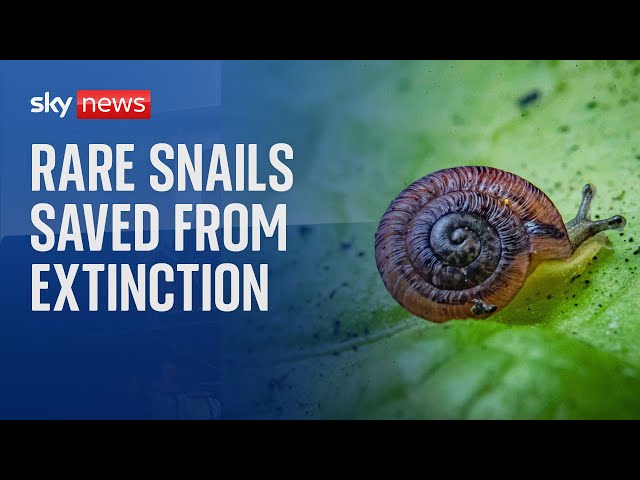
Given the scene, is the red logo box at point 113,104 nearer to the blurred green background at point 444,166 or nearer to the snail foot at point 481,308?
the blurred green background at point 444,166

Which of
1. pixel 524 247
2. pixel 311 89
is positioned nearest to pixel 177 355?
pixel 311 89

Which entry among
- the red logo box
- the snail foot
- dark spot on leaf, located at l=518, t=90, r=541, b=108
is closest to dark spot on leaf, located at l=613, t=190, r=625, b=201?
dark spot on leaf, located at l=518, t=90, r=541, b=108

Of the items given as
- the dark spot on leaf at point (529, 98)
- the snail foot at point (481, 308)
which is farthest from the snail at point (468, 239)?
the dark spot on leaf at point (529, 98)

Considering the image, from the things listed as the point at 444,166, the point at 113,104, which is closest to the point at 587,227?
the point at 444,166

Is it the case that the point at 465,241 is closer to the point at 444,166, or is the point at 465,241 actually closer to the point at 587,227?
the point at 444,166

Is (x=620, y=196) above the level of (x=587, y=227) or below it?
above

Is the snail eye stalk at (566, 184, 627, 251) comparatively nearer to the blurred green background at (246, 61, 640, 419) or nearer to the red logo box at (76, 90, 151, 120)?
the blurred green background at (246, 61, 640, 419)
